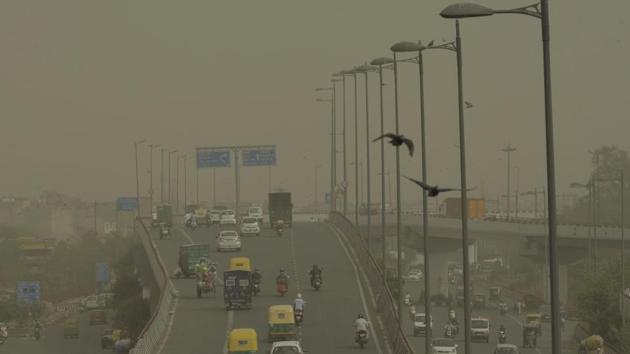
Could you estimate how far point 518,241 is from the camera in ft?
493

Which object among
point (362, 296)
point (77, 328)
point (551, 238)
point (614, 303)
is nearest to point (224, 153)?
point (77, 328)

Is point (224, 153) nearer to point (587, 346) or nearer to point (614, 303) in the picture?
point (614, 303)

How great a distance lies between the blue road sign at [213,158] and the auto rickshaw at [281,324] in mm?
108822

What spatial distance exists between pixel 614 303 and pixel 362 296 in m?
25.7

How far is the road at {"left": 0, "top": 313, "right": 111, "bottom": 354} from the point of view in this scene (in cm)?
12962

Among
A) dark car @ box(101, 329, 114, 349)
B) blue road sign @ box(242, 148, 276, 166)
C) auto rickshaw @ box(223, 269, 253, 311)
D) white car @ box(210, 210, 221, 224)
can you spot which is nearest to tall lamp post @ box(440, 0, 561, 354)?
auto rickshaw @ box(223, 269, 253, 311)

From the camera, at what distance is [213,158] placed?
559ft

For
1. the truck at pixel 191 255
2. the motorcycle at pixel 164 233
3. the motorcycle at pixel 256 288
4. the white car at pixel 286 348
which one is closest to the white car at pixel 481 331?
the truck at pixel 191 255

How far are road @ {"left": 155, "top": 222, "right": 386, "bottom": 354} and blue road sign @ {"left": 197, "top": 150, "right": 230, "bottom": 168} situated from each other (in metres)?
48.6

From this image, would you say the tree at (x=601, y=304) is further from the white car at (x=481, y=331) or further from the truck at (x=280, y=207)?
the truck at (x=280, y=207)

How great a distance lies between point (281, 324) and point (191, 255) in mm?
28908

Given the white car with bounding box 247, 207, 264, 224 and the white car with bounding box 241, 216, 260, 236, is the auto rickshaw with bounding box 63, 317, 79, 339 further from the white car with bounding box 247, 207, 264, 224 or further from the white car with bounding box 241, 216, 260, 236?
the white car with bounding box 241, 216, 260, 236

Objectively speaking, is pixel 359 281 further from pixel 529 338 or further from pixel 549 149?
pixel 549 149

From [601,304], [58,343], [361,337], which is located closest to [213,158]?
[58,343]
